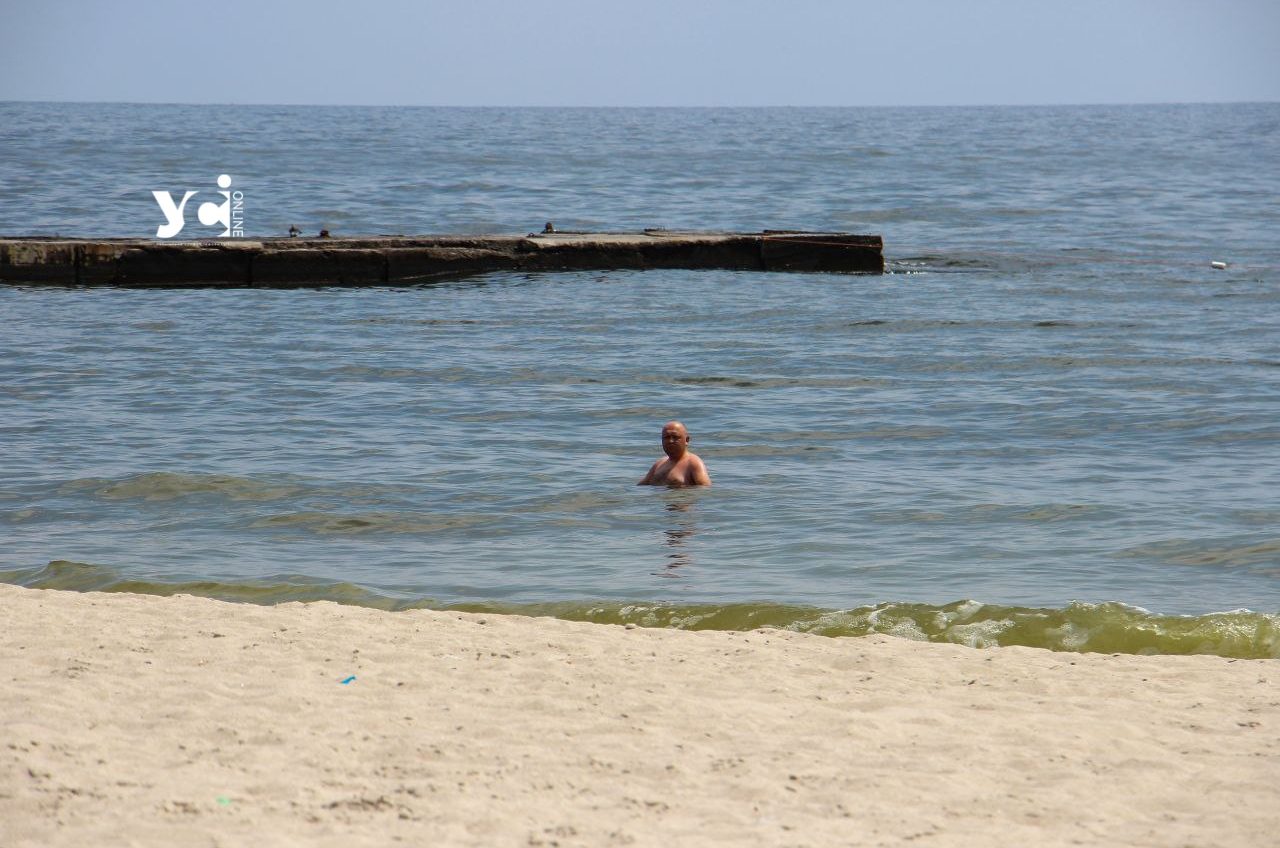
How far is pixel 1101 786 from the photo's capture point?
16.0ft

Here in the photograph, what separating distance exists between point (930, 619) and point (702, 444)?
439cm

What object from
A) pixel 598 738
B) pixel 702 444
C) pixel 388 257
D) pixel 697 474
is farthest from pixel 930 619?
pixel 388 257

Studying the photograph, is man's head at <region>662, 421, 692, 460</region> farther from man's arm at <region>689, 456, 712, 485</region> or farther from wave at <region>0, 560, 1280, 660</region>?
wave at <region>0, 560, 1280, 660</region>

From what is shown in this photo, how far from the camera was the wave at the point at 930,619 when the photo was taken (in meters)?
7.17

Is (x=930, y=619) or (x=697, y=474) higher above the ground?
(x=697, y=474)

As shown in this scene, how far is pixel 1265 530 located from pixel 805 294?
11167 mm

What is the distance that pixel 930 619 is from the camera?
24.3 feet

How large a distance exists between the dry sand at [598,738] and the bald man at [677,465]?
9.94ft

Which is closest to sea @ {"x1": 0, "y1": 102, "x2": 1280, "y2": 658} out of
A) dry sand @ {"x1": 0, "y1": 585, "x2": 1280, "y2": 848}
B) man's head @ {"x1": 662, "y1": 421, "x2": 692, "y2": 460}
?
man's head @ {"x1": 662, "y1": 421, "x2": 692, "y2": 460}

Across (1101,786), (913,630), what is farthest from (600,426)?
(1101,786)

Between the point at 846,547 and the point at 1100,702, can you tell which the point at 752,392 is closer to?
the point at 846,547

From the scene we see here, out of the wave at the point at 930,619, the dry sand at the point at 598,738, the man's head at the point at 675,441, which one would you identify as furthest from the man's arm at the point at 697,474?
the dry sand at the point at 598,738

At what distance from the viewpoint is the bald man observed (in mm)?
10031

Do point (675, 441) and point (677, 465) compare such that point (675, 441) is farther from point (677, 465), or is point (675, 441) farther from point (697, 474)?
point (697, 474)
